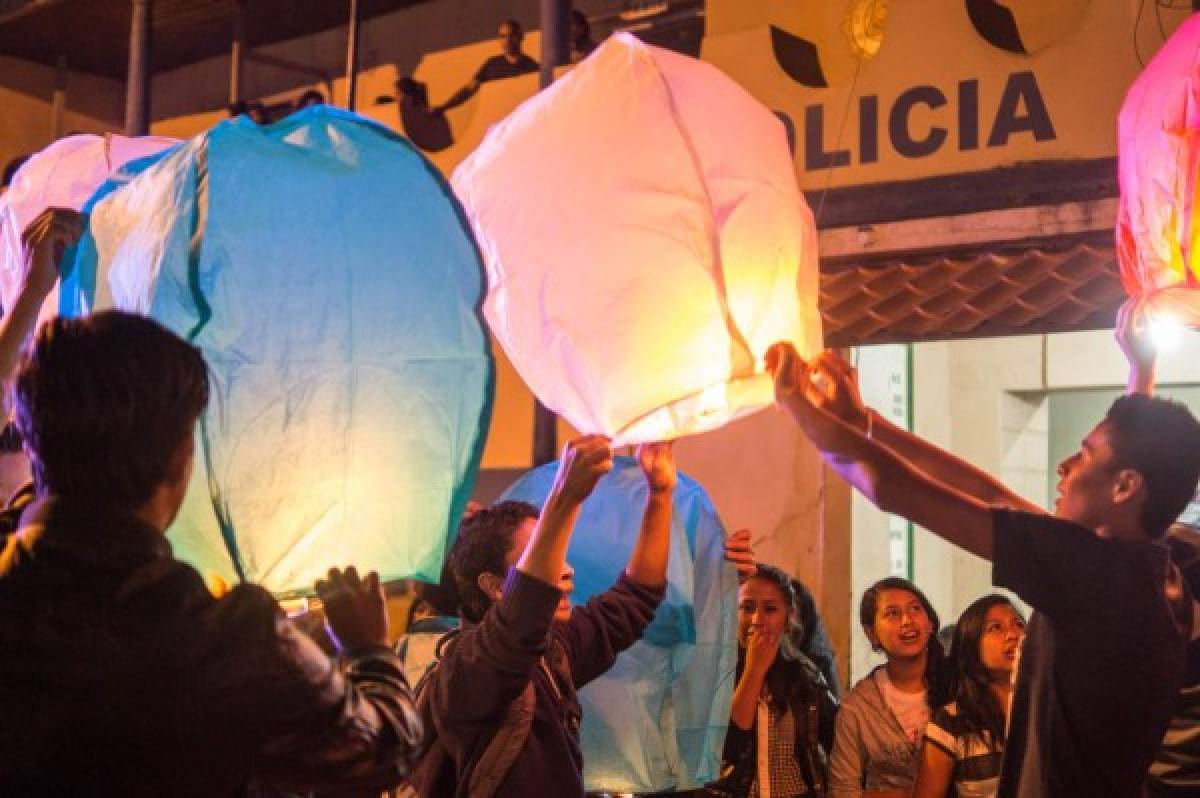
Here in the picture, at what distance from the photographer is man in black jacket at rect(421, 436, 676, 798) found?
3193 millimetres

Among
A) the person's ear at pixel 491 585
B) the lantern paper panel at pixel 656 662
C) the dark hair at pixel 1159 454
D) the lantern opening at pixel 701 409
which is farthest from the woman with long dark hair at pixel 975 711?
the lantern opening at pixel 701 409

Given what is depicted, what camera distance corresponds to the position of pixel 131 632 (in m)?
2.02

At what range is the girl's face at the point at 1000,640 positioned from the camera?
5.59m

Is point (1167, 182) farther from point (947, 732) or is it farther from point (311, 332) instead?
point (947, 732)

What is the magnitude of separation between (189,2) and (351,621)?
454 inches

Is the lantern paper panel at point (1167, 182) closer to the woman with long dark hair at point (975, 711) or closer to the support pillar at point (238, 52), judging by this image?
the woman with long dark hair at point (975, 711)

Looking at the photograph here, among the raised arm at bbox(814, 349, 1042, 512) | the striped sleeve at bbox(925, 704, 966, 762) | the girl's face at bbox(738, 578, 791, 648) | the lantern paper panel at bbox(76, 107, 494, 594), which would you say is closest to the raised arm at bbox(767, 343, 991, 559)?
the raised arm at bbox(814, 349, 1042, 512)

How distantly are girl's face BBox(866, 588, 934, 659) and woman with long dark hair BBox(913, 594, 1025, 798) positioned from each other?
0.19m

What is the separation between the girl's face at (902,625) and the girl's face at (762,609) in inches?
16.2

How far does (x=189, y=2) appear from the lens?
1269 centimetres

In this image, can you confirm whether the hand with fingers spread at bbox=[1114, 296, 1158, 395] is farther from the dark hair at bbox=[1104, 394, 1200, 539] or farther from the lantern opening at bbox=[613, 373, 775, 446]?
the lantern opening at bbox=[613, 373, 775, 446]

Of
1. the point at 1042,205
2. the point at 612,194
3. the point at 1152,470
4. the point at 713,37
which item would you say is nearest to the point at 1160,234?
the point at 1152,470

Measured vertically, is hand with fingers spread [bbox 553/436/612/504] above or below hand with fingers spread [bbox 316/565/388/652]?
above

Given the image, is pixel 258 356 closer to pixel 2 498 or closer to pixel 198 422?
pixel 198 422
